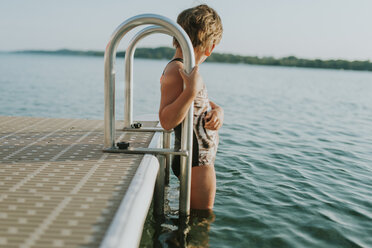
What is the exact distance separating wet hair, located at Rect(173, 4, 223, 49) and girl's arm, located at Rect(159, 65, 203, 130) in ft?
1.06

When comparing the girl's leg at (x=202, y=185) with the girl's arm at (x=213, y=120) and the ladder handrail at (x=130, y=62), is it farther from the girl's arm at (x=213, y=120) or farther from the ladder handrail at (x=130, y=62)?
the ladder handrail at (x=130, y=62)

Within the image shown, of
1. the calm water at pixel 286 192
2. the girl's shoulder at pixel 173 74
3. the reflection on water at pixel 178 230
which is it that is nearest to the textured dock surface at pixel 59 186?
Answer: the girl's shoulder at pixel 173 74

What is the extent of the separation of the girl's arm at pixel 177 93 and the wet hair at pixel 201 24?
32 centimetres

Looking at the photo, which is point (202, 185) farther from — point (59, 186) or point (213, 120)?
point (59, 186)

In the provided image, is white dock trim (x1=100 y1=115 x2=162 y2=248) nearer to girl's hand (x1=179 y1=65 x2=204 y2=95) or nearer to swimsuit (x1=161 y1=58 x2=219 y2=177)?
swimsuit (x1=161 y1=58 x2=219 y2=177)

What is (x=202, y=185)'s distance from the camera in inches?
111

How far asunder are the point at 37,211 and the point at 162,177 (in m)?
1.41

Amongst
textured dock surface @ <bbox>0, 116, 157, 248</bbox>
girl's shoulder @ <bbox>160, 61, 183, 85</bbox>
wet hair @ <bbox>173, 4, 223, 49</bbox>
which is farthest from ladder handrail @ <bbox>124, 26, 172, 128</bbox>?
girl's shoulder @ <bbox>160, 61, 183, 85</bbox>

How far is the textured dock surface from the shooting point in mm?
1471

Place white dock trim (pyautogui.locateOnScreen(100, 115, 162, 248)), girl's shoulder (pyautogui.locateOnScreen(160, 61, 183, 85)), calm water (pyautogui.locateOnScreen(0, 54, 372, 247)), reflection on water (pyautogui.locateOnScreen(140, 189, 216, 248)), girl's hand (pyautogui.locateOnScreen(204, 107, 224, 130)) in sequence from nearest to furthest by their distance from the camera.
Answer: white dock trim (pyautogui.locateOnScreen(100, 115, 162, 248)) → girl's shoulder (pyautogui.locateOnScreen(160, 61, 183, 85)) → girl's hand (pyautogui.locateOnScreen(204, 107, 224, 130)) → reflection on water (pyautogui.locateOnScreen(140, 189, 216, 248)) → calm water (pyautogui.locateOnScreen(0, 54, 372, 247))

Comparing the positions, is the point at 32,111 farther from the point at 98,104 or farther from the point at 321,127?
the point at 321,127

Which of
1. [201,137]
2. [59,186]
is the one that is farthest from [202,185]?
[59,186]

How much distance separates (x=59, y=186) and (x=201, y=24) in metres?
1.59

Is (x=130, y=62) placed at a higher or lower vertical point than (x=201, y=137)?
higher
